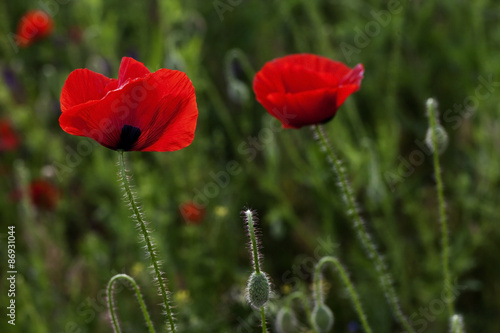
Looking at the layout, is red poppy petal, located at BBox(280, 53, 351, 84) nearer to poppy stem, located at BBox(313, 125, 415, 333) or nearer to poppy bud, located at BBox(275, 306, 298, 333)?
poppy stem, located at BBox(313, 125, 415, 333)

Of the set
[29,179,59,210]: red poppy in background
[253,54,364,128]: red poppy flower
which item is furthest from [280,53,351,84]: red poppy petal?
Answer: [29,179,59,210]: red poppy in background

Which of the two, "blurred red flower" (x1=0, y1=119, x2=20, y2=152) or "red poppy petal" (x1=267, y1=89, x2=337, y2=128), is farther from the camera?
"blurred red flower" (x1=0, y1=119, x2=20, y2=152)

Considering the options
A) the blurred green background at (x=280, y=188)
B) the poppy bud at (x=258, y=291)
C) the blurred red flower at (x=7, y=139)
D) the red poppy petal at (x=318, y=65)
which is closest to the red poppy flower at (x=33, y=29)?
the blurred green background at (x=280, y=188)

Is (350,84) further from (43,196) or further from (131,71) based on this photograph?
(43,196)

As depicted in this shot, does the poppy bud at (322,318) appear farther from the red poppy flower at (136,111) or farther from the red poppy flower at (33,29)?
the red poppy flower at (33,29)

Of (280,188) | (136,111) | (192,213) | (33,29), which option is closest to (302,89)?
(136,111)
